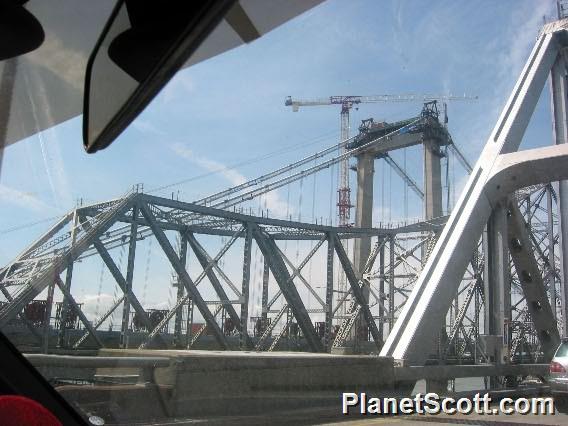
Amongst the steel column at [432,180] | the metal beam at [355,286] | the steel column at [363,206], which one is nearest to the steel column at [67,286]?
the steel column at [432,180]

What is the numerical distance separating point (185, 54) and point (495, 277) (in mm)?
16004

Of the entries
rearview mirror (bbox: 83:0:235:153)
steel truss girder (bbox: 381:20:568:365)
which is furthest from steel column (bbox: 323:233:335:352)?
rearview mirror (bbox: 83:0:235:153)

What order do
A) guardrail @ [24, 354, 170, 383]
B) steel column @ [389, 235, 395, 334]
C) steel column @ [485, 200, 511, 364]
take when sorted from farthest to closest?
steel column @ [389, 235, 395, 334] → steel column @ [485, 200, 511, 364] → guardrail @ [24, 354, 170, 383]

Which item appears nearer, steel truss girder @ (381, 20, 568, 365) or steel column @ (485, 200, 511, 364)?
steel truss girder @ (381, 20, 568, 365)

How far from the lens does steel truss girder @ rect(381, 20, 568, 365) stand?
12805 mm

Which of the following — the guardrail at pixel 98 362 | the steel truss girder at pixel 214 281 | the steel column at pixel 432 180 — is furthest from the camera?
the steel column at pixel 432 180

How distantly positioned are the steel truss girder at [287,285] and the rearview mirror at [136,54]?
4510 centimetres

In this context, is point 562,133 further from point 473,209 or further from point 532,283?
point 473,209

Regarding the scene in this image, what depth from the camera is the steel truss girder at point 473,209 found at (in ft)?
42.0

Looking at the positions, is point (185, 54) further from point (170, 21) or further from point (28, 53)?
point (28, 53)

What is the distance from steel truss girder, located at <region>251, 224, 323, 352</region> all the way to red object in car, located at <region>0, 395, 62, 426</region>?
46.0 metres

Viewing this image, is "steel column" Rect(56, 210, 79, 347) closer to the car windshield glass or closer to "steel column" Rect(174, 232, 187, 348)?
the car windshield glass

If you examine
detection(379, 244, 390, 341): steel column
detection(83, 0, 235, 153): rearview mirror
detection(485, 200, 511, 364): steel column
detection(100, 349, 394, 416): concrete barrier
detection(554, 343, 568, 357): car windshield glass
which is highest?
detection(379, 244, 390, 341): steel column

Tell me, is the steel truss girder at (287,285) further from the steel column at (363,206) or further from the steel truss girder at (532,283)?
the steel truss girder at (532,283)
